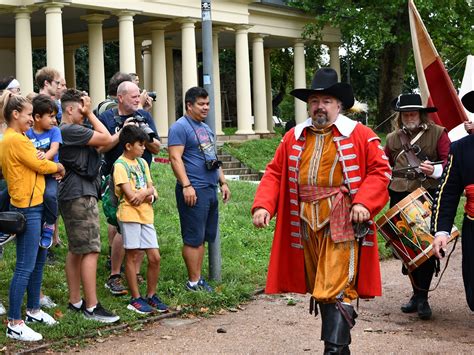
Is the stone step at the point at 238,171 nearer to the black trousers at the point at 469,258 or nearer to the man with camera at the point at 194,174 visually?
the man with camera at the point at 194,174

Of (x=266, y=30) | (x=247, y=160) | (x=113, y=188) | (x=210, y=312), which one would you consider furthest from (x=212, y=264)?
(x=266, y=30)

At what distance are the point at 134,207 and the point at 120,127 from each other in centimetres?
101

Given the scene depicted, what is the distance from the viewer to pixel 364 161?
6527 mm

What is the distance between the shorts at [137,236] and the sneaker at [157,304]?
55 cm

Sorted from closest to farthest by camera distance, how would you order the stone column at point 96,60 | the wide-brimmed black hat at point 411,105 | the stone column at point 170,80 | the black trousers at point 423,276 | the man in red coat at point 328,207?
the man in red coat at point 328,207 < the black trousers at point 423,276 < the wide-brimmed black hat at point 411,105 < the stone column at point 96,60 < the stone column at point 170,80

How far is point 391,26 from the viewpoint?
32688 mm

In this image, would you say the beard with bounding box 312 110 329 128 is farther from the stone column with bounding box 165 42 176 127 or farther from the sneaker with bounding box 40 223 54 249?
the stone column with bounding box 165 42 176 127

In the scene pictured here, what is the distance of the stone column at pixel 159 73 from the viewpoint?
98.8 ft

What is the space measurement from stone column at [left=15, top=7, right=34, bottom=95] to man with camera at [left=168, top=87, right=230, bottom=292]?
55.7 ft

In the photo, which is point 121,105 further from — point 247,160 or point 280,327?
point 247,160

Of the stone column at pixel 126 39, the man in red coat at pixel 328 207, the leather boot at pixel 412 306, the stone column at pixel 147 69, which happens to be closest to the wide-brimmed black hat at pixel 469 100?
the man in red coat at pixel 328 207

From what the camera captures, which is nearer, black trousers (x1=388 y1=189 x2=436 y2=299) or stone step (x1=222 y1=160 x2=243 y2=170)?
black trousers (x1=388 y1=189 x2=436 y2=299)

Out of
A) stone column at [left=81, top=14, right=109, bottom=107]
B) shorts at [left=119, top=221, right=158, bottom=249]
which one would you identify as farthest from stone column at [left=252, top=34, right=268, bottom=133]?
shorts at [left=119, top=221, right=158, bottom=249]

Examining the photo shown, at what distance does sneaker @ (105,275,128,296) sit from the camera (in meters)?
8.84
